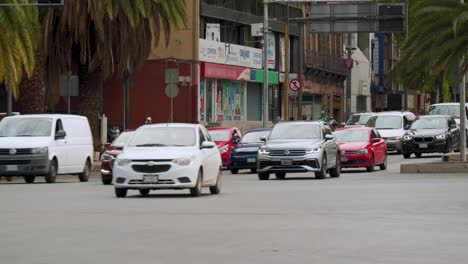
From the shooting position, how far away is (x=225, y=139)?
2051 inches

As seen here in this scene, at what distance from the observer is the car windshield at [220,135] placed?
52.2 meters

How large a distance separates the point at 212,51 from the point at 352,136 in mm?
30346

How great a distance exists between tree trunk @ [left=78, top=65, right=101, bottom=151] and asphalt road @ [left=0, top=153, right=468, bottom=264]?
780 inches

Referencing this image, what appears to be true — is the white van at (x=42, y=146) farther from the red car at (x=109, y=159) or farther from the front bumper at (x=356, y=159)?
the front bumper at (x=356, y=159)

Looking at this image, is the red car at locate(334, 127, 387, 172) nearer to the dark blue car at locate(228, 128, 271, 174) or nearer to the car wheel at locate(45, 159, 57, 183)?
the dark blue car at locate(228, 128, 271, 174)

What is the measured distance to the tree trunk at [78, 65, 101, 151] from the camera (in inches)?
2109

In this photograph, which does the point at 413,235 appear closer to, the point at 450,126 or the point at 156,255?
the point at 156,255

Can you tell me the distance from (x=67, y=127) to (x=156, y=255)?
24848 mm

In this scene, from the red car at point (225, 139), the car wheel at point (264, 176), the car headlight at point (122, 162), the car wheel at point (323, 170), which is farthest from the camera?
the red car at point (225, 139)

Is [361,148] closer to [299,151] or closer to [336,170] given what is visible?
[336,170]

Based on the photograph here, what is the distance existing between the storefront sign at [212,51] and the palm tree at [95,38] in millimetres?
22676

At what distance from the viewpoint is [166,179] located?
29.3m

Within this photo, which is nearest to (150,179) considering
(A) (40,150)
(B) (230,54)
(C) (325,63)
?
(A) (40,150)

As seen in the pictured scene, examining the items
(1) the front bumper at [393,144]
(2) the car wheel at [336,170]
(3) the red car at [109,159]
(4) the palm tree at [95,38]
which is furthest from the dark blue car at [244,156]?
(1) the front bumper at [393,144]
